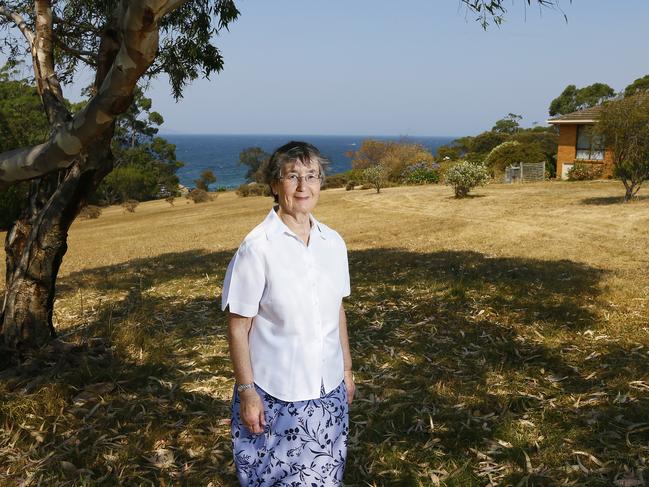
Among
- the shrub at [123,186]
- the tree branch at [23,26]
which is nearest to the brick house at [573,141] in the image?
the tree branch at [23,26]

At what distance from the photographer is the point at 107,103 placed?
3.44 meters

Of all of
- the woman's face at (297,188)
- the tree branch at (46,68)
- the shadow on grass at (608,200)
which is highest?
the tree branch at (46,68)

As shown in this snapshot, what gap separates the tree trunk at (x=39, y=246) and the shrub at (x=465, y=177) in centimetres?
1989

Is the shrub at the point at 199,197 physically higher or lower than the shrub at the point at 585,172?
lower

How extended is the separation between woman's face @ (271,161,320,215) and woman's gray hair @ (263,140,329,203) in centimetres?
2

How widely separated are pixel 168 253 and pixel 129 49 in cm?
1281

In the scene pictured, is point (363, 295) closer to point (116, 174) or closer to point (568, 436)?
point (568, 436)

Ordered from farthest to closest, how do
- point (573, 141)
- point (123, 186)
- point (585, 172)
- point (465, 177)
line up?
point (123, 186)
point (573, 141)
point (585, 172)
point (465, 177)

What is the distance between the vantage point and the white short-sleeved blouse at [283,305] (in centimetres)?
268

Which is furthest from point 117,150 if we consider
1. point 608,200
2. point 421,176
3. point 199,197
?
point 608,200

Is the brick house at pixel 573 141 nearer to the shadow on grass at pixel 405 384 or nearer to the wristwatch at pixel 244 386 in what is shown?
the shadow on grass at pixel 405 384

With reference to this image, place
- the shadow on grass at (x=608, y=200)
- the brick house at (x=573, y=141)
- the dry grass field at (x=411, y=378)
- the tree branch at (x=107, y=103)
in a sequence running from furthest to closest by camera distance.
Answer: the brick house at (x=573, y=141)
the shadow on grass at (x=608, y=200)
the dry grass field at (x=411, y=378)
the tree branch at (x=107, y=103)

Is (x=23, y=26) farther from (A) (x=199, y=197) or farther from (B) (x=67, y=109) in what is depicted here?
(A) (x=199, y=197)

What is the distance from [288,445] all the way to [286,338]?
1.81 ft
